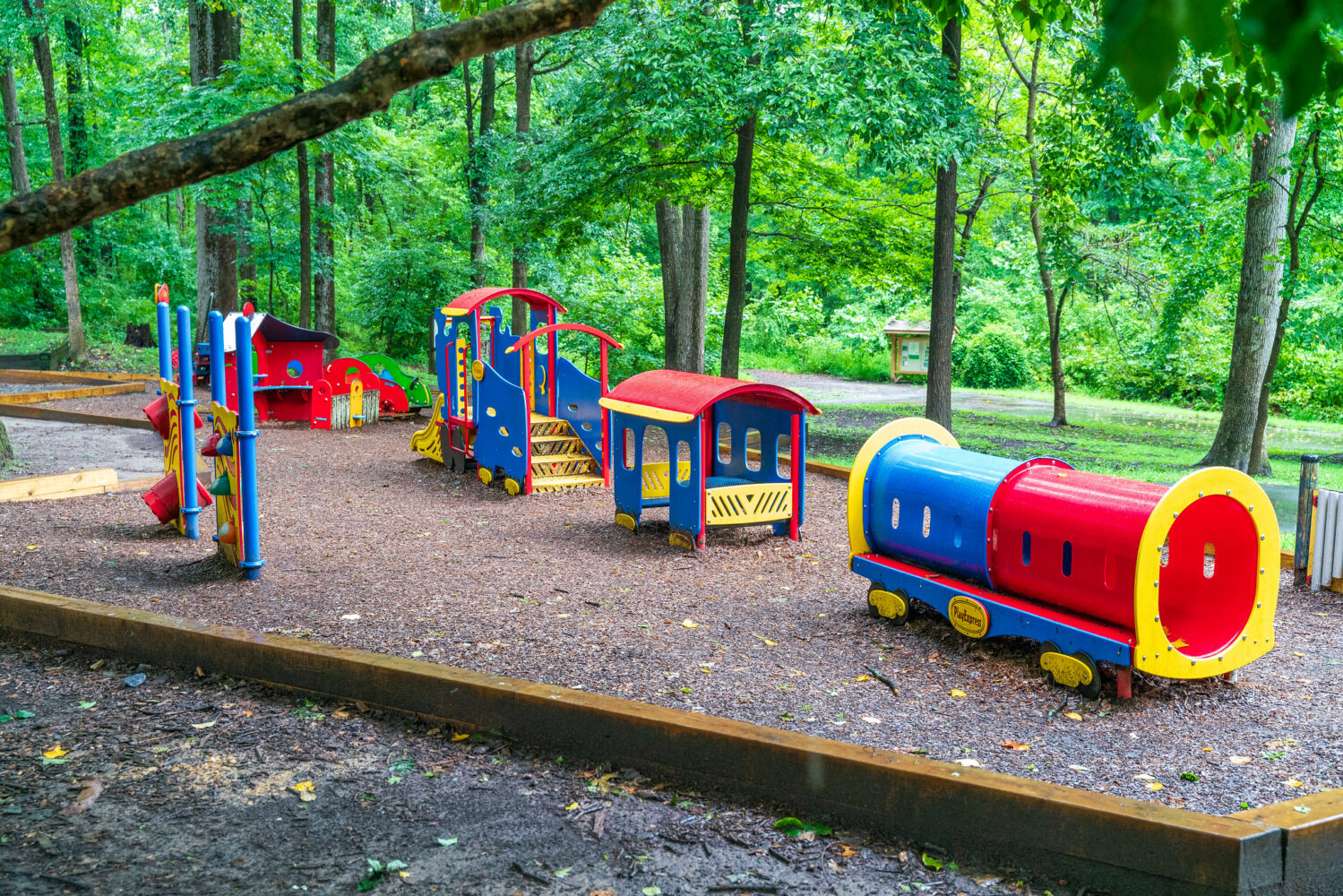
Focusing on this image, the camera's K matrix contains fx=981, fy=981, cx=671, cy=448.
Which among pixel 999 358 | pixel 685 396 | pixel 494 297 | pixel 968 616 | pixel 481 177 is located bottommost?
pixel 968 616

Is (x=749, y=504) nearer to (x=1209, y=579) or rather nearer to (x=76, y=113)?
(x=1209, y=579)

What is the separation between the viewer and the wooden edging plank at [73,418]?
45.2 ft

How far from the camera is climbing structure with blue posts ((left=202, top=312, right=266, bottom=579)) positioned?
6016 mm

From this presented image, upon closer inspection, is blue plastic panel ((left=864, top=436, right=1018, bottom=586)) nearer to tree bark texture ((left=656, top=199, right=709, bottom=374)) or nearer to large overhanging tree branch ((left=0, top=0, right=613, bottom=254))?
large overhanging tree branch ((left=0, top=0, right=613, bottom=254))

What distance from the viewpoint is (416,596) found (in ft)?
19.8

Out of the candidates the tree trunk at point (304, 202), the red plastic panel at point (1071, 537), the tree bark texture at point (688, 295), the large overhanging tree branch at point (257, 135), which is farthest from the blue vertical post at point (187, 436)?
the tree trunk at point (304, 202)

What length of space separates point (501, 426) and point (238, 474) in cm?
398

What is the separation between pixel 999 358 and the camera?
3070 cm

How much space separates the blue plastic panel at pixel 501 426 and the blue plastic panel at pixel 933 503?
4.65 m

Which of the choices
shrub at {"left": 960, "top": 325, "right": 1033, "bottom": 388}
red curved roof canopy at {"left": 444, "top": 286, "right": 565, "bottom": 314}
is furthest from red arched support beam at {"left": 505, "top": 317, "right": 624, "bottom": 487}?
shrub at {"left": 960, "top": 325, "right": 1033, "bottom": 388}

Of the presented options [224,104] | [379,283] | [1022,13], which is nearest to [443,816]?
[1022,13]

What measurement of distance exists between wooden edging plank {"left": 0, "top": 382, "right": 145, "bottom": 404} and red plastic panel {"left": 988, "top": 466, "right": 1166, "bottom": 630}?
15774mm

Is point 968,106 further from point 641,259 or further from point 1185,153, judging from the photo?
point 1185,153

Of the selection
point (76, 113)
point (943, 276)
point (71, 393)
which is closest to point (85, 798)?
point (943, 276)
